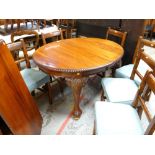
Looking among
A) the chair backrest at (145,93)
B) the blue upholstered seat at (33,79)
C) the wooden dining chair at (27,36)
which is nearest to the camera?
the chair backrest at (145,93)

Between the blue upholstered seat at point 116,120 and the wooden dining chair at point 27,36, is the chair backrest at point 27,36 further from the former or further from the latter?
the blue upholstered seat at point 116,120

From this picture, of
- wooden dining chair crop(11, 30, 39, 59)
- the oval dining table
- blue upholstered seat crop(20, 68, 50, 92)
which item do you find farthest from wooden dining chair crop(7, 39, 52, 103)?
wooden dining chair crop(11, 30, 39, 59)

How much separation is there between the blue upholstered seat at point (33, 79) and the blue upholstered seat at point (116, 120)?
0.84 m

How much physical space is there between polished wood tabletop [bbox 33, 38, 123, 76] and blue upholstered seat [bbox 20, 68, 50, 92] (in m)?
0.28

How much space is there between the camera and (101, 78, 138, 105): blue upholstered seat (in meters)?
1.49

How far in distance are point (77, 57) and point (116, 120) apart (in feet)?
2.70

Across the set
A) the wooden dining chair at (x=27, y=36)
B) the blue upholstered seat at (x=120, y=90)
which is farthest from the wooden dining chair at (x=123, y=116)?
the wooden dining chair at (x=27, y=36)

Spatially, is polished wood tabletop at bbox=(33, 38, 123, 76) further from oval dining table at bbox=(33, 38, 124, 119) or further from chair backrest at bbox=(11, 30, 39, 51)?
chair backrest at bbox=(11, 30, 39, 51)

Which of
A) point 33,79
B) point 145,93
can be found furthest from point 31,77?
point 145,93

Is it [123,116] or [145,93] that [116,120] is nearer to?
[123,116]

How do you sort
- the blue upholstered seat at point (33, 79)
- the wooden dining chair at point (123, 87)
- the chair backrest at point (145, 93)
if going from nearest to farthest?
the chair backrest at point (145, 93), the wooden dining chair at point (123, 87), the blue upholstered seat at point (33, 79)

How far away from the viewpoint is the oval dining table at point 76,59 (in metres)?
1.49

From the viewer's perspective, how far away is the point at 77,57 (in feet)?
5.62
